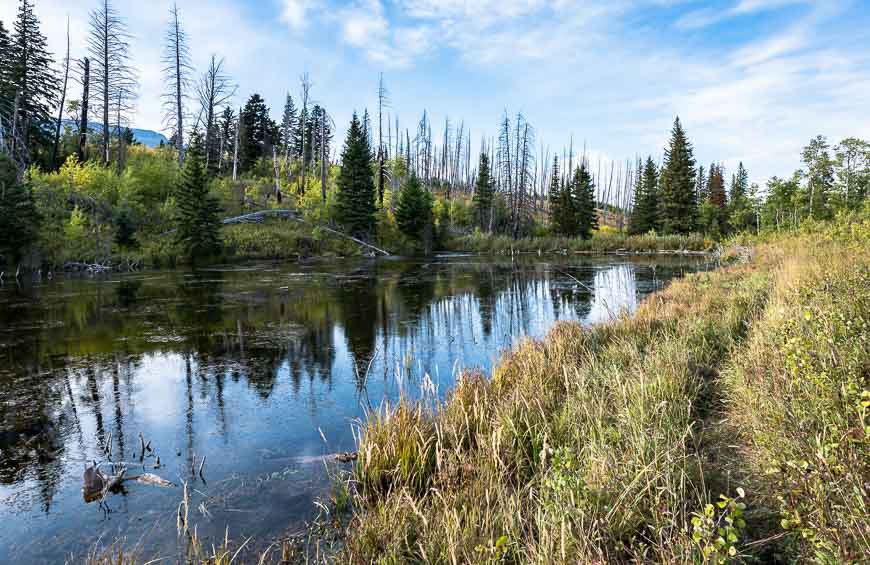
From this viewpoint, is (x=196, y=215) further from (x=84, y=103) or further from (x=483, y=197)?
(x=483, y=197)

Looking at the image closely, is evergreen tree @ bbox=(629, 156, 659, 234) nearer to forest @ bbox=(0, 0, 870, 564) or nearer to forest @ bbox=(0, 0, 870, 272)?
forest @ bbox=(0, 0, 870, 272)

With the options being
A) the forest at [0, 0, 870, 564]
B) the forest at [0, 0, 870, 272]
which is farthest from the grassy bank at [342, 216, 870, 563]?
the forest at [0, 0, 870, 272]

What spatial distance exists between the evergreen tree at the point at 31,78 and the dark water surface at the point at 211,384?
2579cm

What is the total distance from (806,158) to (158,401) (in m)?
42.0

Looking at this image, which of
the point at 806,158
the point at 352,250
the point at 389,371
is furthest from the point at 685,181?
the point at 389,371

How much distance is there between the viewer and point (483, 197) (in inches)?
2121

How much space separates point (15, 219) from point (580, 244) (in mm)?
39611

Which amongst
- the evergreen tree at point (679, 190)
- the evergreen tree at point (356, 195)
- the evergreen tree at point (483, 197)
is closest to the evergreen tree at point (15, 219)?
the evergreen tree at point (356, 195)

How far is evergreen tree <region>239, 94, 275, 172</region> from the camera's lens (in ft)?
168

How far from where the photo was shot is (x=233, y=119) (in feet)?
181

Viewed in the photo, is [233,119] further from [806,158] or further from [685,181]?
[806,158]

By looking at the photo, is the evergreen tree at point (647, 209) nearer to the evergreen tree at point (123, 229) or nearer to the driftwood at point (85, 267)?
the evergreen tree at point (123, 229)

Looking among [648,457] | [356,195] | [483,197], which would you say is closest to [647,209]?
[483,197]

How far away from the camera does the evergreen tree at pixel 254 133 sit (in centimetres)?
5134
